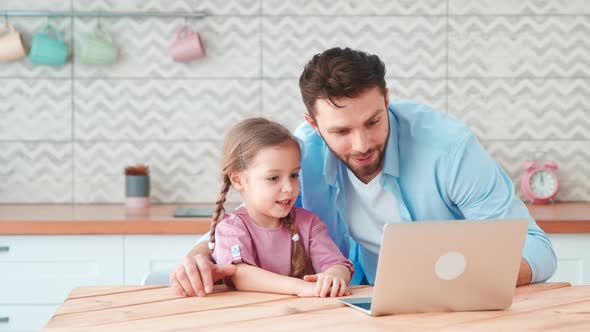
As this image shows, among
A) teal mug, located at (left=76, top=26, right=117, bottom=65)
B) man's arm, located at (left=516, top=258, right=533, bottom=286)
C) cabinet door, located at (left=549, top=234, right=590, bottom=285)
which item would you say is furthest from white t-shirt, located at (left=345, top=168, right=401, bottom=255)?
teal mug, located at (left=76, top=26, right=117, bottom=65)

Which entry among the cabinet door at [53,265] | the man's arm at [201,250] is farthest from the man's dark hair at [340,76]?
the cabinet door at [53,265]

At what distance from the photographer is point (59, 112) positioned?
3473mm

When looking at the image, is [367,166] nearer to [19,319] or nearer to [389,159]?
[389,159]

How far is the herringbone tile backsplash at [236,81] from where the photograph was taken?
3463 millimetres

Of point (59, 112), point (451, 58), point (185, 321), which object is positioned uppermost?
point (451, 58)

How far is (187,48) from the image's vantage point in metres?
3.36

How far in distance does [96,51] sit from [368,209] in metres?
1.66

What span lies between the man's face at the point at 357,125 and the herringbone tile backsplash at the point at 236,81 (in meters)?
1.56

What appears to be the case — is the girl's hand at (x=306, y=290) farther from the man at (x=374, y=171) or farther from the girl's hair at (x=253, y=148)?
the girl's hair at (x=253, y=148)

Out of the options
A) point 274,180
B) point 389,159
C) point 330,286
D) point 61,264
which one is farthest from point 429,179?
point 61,264

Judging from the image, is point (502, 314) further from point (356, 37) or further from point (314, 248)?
point (356, 37)

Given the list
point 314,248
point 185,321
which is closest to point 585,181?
point 314,248

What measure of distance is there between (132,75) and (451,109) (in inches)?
55.0

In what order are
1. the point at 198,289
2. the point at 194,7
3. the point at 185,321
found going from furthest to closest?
the point at 194,7 → the point at 198,289 → the point at 185,321
